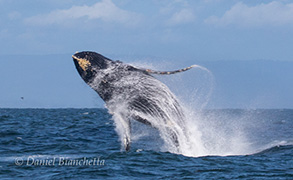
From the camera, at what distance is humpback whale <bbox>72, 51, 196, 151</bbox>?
46.0 ft

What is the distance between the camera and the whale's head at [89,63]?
13.9m

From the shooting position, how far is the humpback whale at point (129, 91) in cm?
1401

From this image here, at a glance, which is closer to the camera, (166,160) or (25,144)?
(166,160)

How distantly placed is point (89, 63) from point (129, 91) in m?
1.58

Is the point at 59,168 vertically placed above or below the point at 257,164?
below

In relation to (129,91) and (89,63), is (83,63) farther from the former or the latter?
(129,91)

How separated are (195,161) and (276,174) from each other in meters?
2.93

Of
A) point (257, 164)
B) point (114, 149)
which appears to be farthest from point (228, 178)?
point (114, 149)

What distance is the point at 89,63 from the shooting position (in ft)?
45.8

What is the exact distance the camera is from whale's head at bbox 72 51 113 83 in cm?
1394

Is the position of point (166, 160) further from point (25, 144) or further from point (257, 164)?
point (25, 144)

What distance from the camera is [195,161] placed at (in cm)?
1451

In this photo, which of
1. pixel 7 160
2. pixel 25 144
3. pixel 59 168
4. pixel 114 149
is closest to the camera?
pixel 59 168

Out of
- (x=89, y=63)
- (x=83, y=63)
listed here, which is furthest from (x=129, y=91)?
(x=83, y=63)
